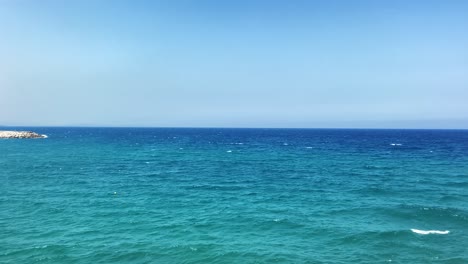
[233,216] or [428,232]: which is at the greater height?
[428,232]

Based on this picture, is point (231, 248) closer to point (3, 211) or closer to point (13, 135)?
point (3, 211)

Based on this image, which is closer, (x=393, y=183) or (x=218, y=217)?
(x=218, y=217)

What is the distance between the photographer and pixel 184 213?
32.3 m

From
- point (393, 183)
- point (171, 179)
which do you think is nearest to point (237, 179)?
point (171, 179)

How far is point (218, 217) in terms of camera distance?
30984 mm

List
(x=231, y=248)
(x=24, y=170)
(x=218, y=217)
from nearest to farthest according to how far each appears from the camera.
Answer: (x=231, y=248) → (x=218, y=217) → (x=24, y=170)

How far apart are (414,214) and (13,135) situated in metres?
161

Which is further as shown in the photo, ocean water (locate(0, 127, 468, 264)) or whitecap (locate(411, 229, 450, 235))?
whitecap (locate(411, 229, 450, 235))

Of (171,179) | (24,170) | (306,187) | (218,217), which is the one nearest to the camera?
(218,217)

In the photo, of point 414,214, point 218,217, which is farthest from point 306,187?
point 218,217

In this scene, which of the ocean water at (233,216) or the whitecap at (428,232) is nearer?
the ocean water at (233,216)

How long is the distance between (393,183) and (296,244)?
94.1 feet

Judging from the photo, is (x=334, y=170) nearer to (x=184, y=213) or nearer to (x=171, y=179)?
(x=171, y=179)

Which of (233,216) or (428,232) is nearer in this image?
(428,232)
